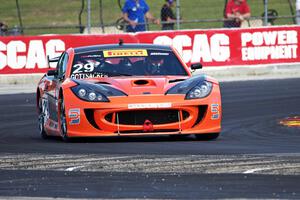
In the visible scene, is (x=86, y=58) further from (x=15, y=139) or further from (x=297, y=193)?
(x=297, y=193)

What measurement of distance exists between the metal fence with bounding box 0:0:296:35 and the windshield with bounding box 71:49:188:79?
36.5 ft

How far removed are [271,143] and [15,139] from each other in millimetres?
3151

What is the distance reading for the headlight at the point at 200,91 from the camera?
12586 millimetres

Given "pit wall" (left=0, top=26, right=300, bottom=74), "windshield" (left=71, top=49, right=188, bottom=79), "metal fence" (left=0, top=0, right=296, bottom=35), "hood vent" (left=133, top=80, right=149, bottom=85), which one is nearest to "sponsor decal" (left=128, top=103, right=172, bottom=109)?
"hood vent" (left=133, top=80, right=149, bottom=85)

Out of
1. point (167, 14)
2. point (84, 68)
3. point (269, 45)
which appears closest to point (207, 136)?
point (84, 68)

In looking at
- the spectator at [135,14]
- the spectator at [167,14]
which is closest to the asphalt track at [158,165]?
the spectator at [135,14]

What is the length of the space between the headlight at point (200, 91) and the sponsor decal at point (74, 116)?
3.99 feet

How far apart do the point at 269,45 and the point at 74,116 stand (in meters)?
13.6

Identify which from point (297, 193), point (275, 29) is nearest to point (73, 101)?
point (297, 193)

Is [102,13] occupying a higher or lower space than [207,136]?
lower

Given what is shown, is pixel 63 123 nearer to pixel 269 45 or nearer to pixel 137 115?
pixel 137 115

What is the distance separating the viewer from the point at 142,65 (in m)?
13.7

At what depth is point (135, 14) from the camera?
84.5 ft

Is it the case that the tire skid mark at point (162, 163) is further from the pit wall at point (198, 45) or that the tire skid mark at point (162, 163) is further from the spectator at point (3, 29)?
the spectator at point (3, 29)
